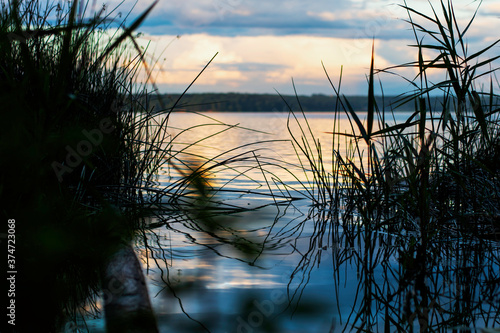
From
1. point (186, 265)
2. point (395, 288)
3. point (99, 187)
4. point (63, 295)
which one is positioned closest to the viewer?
point (63, 295)

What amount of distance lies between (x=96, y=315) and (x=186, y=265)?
0.64m

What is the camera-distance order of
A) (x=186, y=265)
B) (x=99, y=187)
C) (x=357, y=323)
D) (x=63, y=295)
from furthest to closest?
1. (x=99, y=187)
2. (x=186, y=265)
3. (x=357, y=323)
4. (x=63, y=295)

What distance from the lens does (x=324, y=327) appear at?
158 cm

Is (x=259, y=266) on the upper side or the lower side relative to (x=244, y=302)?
lower

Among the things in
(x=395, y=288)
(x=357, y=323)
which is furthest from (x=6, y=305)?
(x=395, y=288)

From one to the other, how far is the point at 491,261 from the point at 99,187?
6.17ft

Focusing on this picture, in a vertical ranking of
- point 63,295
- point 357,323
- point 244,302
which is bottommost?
point 357,323

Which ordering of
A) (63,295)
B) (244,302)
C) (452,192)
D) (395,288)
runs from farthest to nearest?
(452,192)
(395,288)
(63,295)
(244,302)

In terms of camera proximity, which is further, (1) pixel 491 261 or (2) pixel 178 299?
(1) pixel 491 261

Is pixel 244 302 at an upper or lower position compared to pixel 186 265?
upper

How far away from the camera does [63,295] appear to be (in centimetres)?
150

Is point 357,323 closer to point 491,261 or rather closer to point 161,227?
point 491,261

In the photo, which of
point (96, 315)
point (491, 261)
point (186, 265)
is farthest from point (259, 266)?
point (491, 261)

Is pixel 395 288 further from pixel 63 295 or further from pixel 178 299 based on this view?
pixel 63 295
